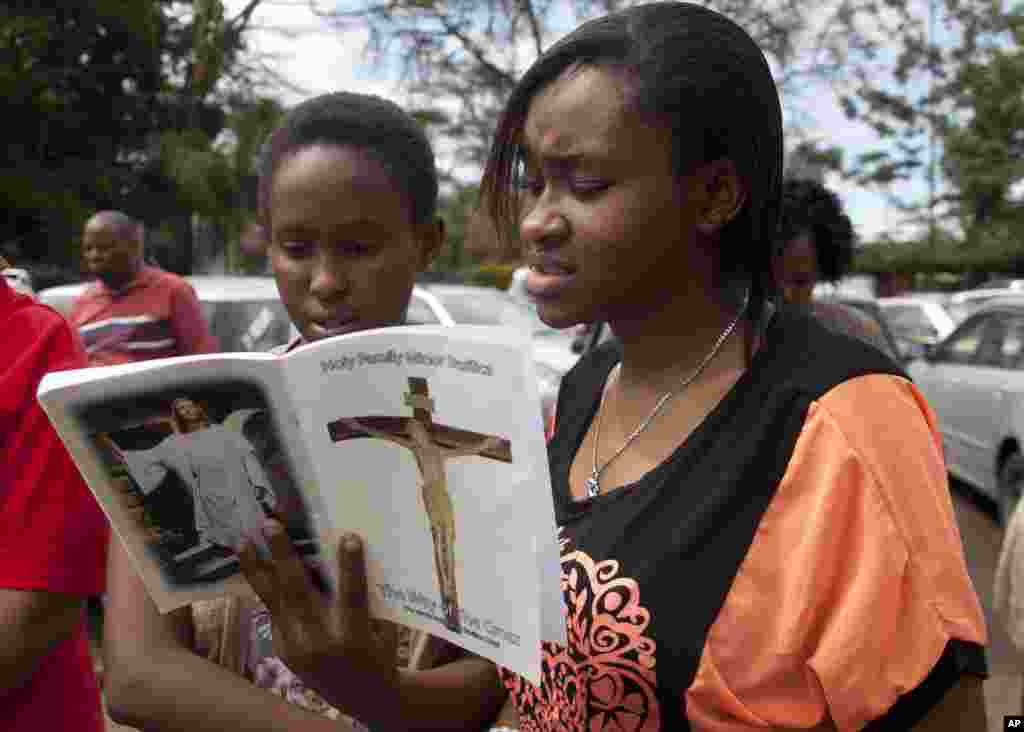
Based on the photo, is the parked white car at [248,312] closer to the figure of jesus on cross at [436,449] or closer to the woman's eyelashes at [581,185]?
the woman's eyelashes at [581,185]

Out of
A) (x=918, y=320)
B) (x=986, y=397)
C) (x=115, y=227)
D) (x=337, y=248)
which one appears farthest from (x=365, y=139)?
(x=918, y=320)

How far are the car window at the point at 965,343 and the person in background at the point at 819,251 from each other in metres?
3.89

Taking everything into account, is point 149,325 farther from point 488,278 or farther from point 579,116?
point 488,278

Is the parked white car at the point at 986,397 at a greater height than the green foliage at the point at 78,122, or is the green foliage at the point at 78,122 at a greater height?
the green foliage at the point at 78,122

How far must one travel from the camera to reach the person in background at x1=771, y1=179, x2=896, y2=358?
3693mm

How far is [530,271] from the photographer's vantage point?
4.31 feet

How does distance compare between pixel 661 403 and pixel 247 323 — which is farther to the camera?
pixel 247 323

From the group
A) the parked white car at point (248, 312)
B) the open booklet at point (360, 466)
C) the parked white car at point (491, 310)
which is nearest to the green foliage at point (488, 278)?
the parked white car at point (491, 310)

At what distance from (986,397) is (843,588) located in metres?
6.36

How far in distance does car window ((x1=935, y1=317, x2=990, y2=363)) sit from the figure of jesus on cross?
276 inches

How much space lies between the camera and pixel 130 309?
206 inches

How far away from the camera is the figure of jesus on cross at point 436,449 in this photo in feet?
3.40

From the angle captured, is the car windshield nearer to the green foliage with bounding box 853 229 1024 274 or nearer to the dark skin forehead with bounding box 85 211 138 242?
the dark skin forehead with bounding box 85 211 138 242

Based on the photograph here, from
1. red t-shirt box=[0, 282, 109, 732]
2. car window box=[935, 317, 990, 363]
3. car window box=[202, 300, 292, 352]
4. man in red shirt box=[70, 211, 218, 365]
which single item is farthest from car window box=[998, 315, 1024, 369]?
red t-shirt box=[0, 282, 109, 732]
